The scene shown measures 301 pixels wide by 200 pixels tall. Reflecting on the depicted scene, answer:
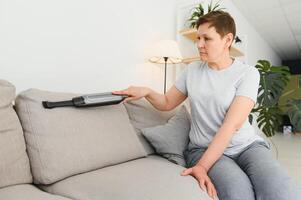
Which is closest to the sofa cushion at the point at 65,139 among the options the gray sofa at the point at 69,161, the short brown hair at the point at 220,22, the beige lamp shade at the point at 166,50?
the gray sofa at the point at 69,161

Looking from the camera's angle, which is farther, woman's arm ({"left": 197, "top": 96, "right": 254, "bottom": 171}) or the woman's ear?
the woman's ear

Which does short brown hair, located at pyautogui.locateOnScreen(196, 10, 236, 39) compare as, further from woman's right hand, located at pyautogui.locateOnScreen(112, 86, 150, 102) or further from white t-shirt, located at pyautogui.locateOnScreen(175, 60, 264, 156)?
woman's right hand, located at pyautogui.locateOnScreen(112, 86, 150, 102)

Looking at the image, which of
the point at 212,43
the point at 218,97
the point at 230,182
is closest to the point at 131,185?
the point at 230,182

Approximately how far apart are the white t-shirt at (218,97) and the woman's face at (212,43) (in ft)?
0.26

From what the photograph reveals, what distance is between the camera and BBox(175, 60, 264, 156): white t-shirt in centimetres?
128

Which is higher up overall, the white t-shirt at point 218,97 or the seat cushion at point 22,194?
the white t-shirt at point 218,97

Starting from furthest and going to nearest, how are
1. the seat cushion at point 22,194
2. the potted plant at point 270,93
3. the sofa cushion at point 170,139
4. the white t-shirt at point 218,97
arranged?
1. the potted plant at point 270,93
2. the sofa cushion at point 170,139
3. the white t-shirt at point 218,97
4. the seat cushion at point 22,194

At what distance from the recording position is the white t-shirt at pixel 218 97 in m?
1.28

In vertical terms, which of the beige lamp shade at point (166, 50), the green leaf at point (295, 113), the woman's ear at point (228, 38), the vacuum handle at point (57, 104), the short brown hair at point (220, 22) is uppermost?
the short brown hair at point (220, 22)

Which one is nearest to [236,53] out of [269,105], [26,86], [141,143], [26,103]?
[269,105]

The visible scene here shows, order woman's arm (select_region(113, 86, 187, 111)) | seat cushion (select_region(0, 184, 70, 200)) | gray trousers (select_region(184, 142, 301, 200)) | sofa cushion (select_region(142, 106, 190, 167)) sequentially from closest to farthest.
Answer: seat cushion (select_region(0, 184, 70, 200)) < gray trousers (select_region(184, 142, 301, 200)) < sofa cushion (select_region(142, 106, 190, 167)) < woman's arm (select_region(113, 86, 187, 111))

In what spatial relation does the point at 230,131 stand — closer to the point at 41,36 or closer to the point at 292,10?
the point at 41,36

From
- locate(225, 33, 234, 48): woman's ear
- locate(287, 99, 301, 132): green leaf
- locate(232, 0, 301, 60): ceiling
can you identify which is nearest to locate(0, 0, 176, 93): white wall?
locate(225, 33, 234, 48): woman's ear

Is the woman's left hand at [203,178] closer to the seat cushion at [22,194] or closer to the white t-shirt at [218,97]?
the white t-shirt at [218,97]
